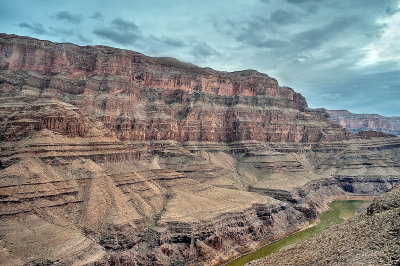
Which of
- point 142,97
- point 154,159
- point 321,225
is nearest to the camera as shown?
point 321,225

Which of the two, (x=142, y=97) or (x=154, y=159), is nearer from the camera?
(x=154, y=159)

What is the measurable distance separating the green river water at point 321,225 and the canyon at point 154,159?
2.40 m

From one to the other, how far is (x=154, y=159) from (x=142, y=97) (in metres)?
27.0

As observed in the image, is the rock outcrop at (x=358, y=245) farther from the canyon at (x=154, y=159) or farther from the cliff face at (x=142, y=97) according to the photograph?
the cliff face at (x=142, y=97)

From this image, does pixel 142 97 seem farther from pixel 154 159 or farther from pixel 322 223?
pixel 322 223

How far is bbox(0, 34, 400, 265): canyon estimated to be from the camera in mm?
56781

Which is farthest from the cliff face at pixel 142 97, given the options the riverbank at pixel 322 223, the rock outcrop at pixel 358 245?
the rock outcrop at pixel 358 245

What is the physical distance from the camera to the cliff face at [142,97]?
91.8 meters

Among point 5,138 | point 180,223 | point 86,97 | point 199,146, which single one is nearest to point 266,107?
point 199,146

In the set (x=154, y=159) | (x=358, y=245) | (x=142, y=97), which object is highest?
(x=142, y=97)

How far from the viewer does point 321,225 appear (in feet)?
298

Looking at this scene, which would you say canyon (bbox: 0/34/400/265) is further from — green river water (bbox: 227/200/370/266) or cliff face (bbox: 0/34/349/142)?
green river water (bbox: 227/200/370/266)

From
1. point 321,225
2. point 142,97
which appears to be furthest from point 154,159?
point 321,225

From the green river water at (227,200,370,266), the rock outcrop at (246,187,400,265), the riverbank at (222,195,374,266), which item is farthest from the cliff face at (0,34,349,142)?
the rock outcrop at (246,187,400,265)
